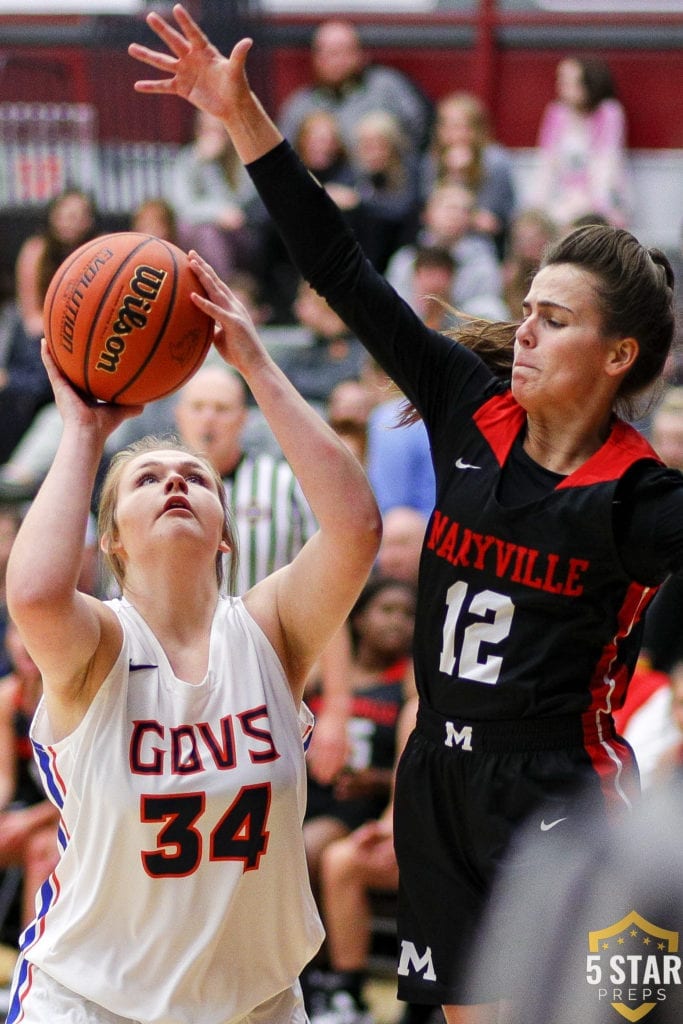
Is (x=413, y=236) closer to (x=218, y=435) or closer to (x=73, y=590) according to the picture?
(x=218, y=435)

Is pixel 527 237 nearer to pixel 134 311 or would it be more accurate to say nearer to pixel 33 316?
pixel 33 316

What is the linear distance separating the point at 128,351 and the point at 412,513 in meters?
3.21

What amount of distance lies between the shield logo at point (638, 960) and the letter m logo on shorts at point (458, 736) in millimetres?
542

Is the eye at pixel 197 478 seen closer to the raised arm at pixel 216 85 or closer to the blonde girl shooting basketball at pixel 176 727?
the blonde girl shooting basketball at pixel 176 727

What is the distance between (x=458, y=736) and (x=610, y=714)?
0.32 m

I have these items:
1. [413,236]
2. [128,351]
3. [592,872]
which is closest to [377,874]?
[128,351]

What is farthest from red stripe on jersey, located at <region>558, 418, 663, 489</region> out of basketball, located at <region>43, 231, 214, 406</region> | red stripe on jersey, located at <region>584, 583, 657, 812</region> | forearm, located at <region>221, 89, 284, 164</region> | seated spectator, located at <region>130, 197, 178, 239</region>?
seated spectator, located at <region>130, 197, 178, 239</region>

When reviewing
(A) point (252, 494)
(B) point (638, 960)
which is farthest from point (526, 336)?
(A) point (252, 494)

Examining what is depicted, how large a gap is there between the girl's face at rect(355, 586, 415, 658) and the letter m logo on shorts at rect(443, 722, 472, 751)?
8.79 feet

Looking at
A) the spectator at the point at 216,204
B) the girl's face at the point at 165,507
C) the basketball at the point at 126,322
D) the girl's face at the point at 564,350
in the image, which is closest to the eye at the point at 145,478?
the girl's face at the point at 165,507

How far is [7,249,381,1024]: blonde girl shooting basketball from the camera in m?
2.88

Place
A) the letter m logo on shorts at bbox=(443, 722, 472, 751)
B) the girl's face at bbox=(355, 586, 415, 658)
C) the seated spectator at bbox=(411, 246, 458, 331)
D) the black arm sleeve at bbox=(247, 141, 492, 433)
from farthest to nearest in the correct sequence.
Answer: the seated spectator at bbox=(411, 246, 458, 331) < the girl's face at bbox=(355, 586, 415, 658) < the black arm sleeve at bbox=(247, 141, 492, 433) < the letter m logo on shorts at bbox=(443, 722, 472, 751)

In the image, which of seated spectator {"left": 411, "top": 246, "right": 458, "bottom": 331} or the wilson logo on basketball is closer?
the wilson logo on basketball

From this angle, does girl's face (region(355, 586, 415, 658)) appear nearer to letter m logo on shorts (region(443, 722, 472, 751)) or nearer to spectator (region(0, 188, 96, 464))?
letter m logo on shorts (region(443, 722, 472, 751))
